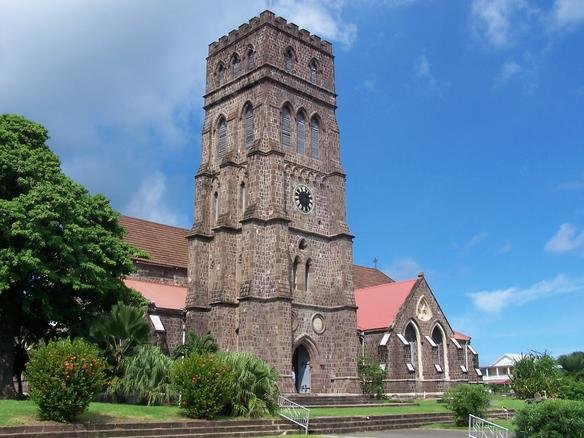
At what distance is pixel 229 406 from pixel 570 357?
48.7 meters

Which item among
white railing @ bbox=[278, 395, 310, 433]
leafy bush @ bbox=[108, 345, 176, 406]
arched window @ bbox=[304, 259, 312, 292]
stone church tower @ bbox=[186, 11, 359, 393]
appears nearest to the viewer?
white railing @ bbox=[278, 395, 310, 433]

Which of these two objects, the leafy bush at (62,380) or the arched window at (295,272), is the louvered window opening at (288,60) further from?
the leafy bush at (62,380)

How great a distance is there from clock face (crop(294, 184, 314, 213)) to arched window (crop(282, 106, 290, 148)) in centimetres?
290

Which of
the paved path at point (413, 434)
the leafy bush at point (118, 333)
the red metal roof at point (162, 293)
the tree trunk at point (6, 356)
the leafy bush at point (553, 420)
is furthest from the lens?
the red metal roof at point (162, 293)

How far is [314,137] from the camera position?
41.9 metres

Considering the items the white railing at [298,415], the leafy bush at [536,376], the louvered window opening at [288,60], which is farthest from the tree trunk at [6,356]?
the leafy bush at [536,376]

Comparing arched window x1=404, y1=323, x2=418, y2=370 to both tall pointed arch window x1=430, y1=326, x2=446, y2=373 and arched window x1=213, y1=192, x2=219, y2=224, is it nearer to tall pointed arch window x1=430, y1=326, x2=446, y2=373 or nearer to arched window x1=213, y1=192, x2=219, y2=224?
tall pointed arch window x1=430, y1=326, x2=446, y2=373

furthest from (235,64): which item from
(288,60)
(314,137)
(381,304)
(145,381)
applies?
(145,381)

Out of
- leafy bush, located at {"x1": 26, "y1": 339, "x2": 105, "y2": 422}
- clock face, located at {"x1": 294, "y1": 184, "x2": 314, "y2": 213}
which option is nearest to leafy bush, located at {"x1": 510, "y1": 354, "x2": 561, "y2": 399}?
clock face, located at {"x1": 294, "y1": 184, "x2": 314, "y2": 213}

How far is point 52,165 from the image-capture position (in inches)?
1041

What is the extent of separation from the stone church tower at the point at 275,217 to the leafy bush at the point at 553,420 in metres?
20.0

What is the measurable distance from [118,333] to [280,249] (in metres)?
12.1

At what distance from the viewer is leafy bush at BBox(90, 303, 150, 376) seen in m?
25.7

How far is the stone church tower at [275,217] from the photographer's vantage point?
35.4m
